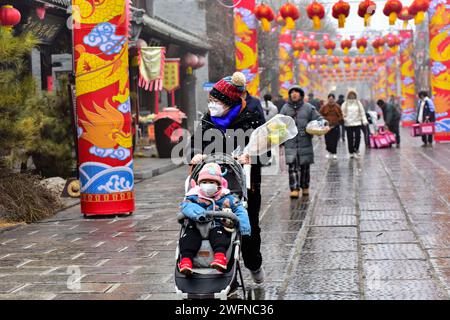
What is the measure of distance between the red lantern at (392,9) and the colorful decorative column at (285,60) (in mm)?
16603

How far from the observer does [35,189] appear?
10969 mm

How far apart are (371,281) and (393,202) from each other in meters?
4.76

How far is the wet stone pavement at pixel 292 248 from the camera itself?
6.38m

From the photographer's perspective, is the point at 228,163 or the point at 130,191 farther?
the point at 130,191

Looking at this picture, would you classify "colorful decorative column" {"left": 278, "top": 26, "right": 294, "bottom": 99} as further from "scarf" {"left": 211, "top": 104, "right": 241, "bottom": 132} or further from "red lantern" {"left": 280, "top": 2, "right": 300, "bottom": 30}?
"scarf" {"left": 211, "top": 104, "right": 241, "bottom": 132}

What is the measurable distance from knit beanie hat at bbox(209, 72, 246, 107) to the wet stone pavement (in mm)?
1558

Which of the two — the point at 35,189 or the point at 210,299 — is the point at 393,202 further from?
the point at 210,299

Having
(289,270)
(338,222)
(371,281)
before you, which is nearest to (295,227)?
(338,222)

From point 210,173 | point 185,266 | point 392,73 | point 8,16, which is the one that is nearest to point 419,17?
point 8,16

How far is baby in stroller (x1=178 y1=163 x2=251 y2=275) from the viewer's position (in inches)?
209

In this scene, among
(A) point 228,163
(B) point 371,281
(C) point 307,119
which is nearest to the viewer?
(A) point 228,163

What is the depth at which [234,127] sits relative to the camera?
6.19 metres

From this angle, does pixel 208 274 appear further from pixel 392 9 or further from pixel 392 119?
pixel 392 119

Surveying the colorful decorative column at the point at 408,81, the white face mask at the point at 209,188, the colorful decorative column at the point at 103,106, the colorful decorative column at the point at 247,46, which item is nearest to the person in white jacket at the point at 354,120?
the colorful decorative column at the point at 247,46
